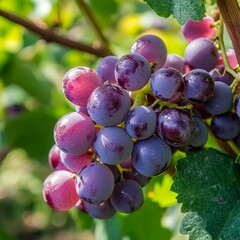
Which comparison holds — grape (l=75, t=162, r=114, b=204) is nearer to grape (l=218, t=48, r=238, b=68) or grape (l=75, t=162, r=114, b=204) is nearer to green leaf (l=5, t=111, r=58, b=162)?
grape (l=218, t=48, r=238, b=68)

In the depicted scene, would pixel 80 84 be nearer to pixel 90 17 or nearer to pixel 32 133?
pixel 90 17

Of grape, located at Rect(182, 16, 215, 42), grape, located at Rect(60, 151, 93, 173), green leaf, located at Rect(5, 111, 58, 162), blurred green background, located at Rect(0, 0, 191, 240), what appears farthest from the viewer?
green leaf, located at Rect(5, 111, 58, 162)

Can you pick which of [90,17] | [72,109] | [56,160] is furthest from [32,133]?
[56,160]

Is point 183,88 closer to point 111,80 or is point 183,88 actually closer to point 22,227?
point 111,80

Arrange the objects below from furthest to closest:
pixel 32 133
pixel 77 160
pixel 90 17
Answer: pixel 32 133, pixel 90 17, pixel 77 160

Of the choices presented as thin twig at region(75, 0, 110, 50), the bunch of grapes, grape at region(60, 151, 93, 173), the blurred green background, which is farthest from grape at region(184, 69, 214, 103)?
thin twig at region(75, 0, 110, 50)

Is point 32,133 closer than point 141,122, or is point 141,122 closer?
point 141,122

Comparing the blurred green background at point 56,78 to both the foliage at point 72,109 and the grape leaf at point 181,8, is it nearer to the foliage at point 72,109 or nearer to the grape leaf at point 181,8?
the foliage at point 72,109
